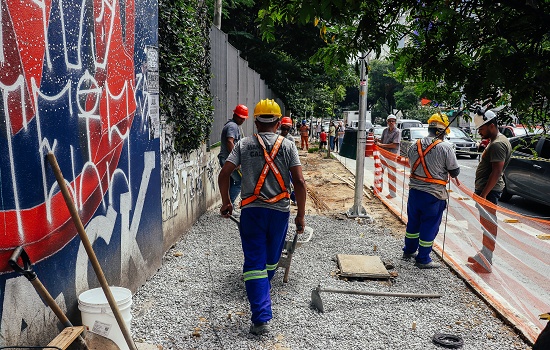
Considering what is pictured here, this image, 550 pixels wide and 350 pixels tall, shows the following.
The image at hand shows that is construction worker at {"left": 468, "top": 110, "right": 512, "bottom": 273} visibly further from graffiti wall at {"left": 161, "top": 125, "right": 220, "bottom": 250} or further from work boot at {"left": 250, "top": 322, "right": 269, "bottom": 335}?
graffiti wall at {"left": 161, "top": 125, "right": 220, "bottom": 250}

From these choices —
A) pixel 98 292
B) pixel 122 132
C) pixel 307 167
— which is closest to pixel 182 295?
pixel 98 292

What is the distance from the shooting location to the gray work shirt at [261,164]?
14.7 feet

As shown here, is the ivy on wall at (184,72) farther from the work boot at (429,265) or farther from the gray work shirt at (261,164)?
the work boot at (429,265)

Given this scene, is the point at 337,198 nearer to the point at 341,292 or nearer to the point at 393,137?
the point at 393,137

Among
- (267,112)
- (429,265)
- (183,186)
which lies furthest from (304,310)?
(183,186)

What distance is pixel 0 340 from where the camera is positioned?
277 cm

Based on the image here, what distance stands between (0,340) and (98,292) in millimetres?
1079

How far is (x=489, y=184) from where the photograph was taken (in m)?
6.29

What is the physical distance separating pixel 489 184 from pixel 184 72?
14.1 ft

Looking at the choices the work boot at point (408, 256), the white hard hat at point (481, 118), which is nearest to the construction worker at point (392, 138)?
the work boot at point (408, 256)

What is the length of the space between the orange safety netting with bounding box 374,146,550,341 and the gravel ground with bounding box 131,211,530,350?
0.86 feet

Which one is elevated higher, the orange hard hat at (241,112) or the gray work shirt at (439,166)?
the orange hard hat at (241,112)

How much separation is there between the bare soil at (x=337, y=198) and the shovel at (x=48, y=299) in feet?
19.2

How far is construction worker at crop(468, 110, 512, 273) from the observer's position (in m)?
5.95
